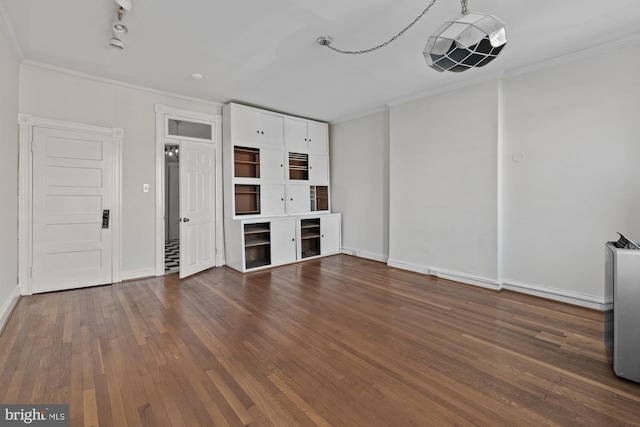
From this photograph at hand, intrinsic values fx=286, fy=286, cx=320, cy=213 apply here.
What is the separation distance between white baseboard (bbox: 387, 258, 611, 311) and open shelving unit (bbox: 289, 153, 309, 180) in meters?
2.62

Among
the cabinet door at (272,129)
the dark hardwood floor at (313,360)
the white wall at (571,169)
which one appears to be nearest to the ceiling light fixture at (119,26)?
the cabinet door at (272,129)

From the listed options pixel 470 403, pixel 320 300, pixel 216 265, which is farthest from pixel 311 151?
pixel 470 403

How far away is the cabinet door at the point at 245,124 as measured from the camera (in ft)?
15.6

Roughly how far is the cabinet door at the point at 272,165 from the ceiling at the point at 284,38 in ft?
4.06

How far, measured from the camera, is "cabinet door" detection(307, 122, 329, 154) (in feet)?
19.3

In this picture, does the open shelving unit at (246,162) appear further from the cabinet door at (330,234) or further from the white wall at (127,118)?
the cabinet door at (330,234)

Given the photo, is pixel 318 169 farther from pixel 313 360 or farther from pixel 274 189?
pixel 313 360

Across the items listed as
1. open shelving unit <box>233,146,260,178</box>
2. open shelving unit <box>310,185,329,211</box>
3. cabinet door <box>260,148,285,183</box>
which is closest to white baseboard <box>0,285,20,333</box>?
open shelving unit <box>233,146,260,178</box>

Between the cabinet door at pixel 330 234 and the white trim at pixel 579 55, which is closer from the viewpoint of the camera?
the white trim at pixel 579 55

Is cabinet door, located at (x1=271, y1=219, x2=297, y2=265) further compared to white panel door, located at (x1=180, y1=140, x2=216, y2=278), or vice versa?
cabinet door, located at (x1=271, y1=219, x2=297, y2=265)

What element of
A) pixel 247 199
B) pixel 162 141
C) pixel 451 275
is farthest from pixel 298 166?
pixel 451 275

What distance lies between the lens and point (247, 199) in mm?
5266

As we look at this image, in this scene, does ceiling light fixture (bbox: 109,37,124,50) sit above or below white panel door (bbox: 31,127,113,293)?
above

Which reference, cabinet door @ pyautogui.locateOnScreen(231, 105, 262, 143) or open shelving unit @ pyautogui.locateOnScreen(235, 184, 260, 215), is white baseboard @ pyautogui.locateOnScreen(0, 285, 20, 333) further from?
cabinet door @ pyautogui.locateOnScreen(231, 105, 262, 143)
